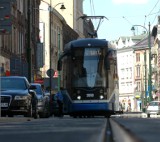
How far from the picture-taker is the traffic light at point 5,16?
24203 millimetres

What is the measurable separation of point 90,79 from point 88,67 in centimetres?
63

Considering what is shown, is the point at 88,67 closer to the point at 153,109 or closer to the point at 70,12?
the point at 153,109

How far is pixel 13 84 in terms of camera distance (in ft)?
87.5

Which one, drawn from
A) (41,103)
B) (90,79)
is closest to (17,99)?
(90,79)

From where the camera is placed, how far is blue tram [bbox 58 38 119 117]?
3012 centimetres

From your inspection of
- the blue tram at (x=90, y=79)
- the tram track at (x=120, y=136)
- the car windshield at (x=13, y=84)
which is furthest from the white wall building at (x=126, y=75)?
A: the tram track at (x=120, y=136)

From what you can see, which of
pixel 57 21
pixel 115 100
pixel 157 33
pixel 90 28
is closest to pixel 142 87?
pixel 90 28

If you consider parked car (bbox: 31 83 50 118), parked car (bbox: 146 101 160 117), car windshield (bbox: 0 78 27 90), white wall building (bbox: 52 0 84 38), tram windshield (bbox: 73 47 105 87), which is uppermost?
white wall building (bbox: 52 0 84 38)

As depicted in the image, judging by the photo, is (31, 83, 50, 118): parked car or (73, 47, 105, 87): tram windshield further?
(31, 83, 50, 118): parked car

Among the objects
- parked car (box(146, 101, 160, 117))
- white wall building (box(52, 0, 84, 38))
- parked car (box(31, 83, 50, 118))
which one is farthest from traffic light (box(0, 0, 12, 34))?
white wall building (box(52, 0, 84, 38))

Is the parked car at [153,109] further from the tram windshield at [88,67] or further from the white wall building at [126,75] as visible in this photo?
the white wall building at [126,75]

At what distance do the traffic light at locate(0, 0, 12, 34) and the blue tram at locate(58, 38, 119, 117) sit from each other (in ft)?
16.9

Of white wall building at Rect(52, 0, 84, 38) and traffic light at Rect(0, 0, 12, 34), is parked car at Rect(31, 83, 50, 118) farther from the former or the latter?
white wall building at Rect(52, 0, 84, 38)

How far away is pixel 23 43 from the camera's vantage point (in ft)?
210
